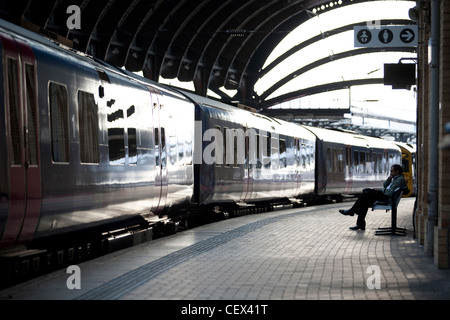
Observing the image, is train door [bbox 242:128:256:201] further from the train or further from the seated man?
the seated man

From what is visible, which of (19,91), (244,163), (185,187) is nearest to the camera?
(19,91)

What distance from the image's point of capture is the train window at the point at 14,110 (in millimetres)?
8852

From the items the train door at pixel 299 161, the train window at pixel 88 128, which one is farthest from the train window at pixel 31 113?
the train door at pixel 299 161

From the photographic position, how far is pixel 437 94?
39.7ft

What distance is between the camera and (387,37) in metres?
18.3

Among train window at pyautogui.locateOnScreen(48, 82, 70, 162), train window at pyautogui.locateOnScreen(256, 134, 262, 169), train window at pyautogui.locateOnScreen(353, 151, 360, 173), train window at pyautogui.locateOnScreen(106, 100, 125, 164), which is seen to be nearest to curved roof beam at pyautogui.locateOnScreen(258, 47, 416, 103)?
train window at pyautogui.locateOnScreen(353, 151, 360, 173)

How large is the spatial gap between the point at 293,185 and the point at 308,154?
2.87 metres

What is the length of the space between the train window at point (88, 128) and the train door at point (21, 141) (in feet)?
5.35

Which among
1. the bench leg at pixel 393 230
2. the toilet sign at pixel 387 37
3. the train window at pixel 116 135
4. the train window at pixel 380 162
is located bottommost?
the bench leg at pixel 393 230

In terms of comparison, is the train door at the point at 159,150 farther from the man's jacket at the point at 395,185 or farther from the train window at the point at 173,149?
the man's jacket at the point at 395,185

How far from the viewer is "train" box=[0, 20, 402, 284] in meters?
9.09

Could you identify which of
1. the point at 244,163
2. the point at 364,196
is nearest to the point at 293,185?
the point at 244,163

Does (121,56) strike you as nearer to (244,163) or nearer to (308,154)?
(308,154)

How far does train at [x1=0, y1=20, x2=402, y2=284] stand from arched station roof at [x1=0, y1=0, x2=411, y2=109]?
691 centimetres
